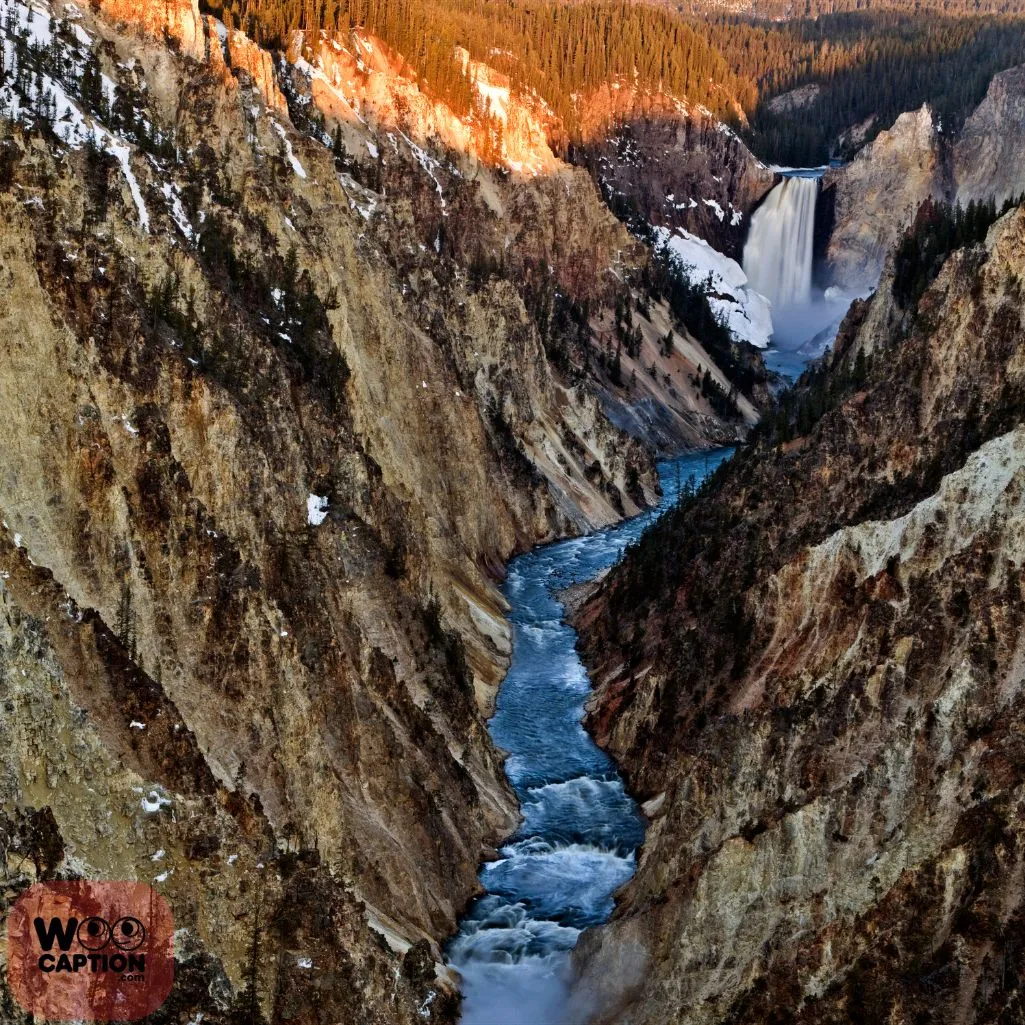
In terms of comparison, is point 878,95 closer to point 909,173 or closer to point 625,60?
point 909,173

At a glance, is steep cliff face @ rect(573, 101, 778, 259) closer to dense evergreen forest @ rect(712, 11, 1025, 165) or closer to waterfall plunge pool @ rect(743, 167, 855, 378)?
waterfall plunge pool @ rect(743, 167, 855, 378)

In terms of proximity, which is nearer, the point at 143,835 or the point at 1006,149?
the point at 143,835

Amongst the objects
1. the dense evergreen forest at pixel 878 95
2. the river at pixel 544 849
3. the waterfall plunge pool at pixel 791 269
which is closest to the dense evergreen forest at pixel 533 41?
the dense evergreen forest at pixel 878 95

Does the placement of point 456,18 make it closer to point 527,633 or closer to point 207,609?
point 527,633

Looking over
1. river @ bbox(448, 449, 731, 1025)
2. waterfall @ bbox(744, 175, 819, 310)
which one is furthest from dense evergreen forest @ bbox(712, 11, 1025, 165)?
river @ bbox(448, 449, 731, 1025)

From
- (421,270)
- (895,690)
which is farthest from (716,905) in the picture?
(421,270)
